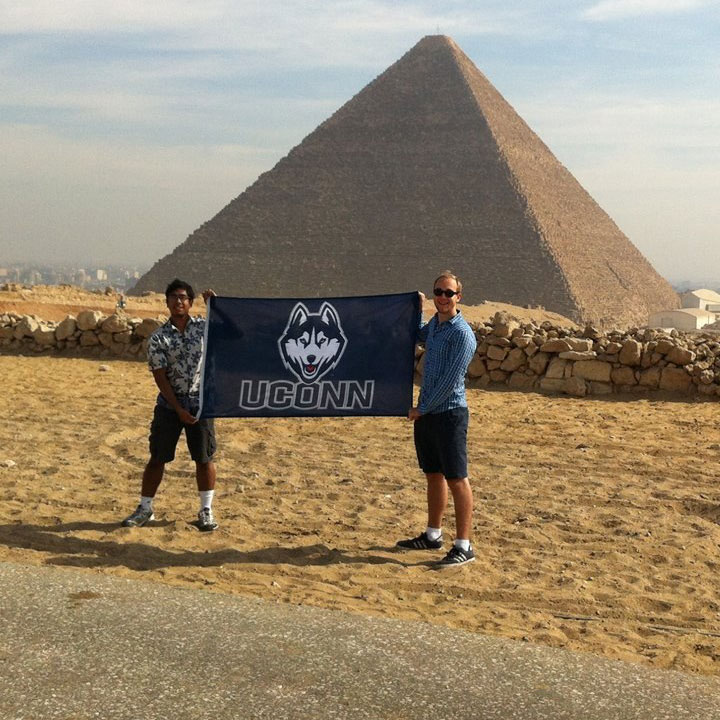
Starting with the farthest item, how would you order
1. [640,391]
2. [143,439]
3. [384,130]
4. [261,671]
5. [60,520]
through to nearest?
[384,130] → [640,391] → [143,439] → [60,520] → [261,671]

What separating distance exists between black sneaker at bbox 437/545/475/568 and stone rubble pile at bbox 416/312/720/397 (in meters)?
5.77

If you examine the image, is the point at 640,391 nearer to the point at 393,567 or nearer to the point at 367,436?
the point at 367,436

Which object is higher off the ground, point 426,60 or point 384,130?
point 426,60

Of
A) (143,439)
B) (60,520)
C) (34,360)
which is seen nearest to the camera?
(60,520)

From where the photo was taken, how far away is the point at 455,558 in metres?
4.91

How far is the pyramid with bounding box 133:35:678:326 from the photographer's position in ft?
268

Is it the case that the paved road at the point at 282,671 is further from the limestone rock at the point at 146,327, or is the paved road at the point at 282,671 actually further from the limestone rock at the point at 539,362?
the limestone rock at the point at 146,327

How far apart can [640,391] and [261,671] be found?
7.96 meters

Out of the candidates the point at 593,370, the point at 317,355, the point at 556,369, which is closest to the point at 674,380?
the point at 593,370

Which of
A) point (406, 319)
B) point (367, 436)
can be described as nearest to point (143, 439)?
point (367, 436)

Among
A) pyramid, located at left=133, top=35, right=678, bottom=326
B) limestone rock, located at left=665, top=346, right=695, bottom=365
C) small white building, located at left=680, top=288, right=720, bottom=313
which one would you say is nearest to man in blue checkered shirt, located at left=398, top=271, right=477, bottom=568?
limestone rock, located at left=665, top=346, right=695, bottom=365

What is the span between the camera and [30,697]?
318 centimetres

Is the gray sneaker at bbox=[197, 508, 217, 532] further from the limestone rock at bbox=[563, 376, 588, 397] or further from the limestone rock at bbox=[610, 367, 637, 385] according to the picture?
the limestone rock at bbox=[610, 367, 637, 385]

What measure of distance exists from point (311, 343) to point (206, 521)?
1035mm
